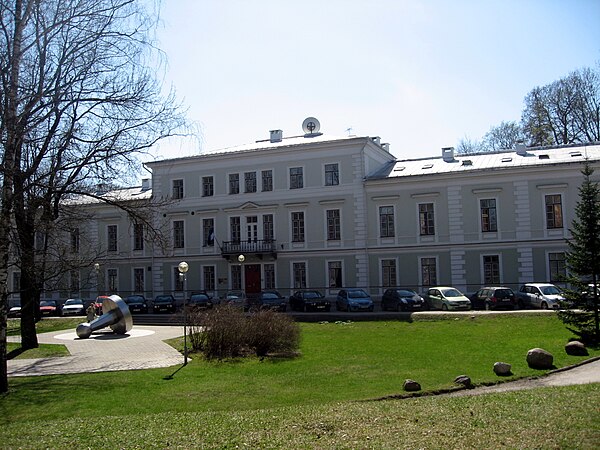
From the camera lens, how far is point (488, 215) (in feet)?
125

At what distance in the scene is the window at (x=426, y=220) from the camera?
39.4 meters

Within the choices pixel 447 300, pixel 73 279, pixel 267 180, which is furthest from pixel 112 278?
pixel 73 279

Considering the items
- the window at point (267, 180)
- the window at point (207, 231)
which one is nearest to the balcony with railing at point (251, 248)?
the window at point (207, 231)

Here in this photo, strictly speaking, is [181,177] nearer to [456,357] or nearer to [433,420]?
[456,357]

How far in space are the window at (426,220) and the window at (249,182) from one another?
41.4 ft

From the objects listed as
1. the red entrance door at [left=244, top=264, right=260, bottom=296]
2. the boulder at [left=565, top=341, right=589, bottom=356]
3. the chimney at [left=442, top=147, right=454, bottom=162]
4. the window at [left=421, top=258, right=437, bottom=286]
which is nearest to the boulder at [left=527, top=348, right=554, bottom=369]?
the boulder at [left=565, top=341, right=589, bottom=356]

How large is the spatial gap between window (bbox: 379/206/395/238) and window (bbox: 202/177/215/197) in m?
13.4

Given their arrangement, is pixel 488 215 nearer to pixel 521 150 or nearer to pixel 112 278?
pixel 521 150

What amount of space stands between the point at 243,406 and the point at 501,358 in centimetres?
807

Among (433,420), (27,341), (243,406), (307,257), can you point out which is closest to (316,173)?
(307,257)

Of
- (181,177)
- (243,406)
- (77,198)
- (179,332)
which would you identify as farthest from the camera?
(181,177)

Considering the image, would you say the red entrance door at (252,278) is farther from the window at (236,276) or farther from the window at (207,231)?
the window at (207,231)

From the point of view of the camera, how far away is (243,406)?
11828 mm

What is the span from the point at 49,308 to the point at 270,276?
16.8 metres
